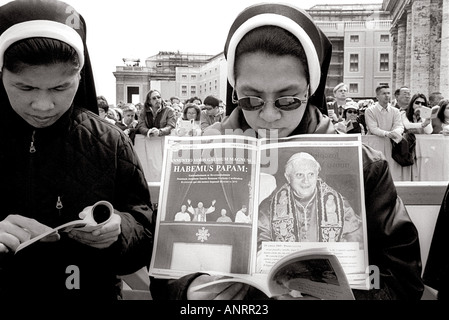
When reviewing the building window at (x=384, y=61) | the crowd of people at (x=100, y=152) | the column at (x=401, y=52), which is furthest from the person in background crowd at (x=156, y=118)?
the building window at (x=384, y=61)

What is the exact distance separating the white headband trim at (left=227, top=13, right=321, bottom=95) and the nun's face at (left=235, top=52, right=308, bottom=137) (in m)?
0.03

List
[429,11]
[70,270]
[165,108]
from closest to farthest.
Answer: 1. [70,270]
2. [165,108]
3. [429,11]

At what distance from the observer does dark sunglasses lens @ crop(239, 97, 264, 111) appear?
1.46 meters

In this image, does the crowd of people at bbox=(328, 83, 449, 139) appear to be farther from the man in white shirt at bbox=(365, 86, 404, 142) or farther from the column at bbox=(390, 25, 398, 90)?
the column at bbox=(390, 25, 398, 90)

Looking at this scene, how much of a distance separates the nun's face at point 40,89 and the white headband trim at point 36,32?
0.24ft

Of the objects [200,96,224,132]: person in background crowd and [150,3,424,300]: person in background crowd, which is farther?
[200,96,224,132]: person in background crowd

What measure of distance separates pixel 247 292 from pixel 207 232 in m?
0.20

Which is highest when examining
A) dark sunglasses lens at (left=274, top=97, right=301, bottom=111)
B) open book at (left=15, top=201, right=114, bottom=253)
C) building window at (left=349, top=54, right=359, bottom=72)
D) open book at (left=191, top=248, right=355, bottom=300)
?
building window at (left=349, top=54, right=359, bottom=72)

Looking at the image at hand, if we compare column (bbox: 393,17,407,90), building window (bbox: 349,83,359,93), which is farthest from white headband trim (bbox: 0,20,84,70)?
column (bbox: 393,17,407,90)

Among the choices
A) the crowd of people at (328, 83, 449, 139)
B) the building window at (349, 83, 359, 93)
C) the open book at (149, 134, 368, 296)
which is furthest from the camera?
the building window at (349, 83, 359, 93)

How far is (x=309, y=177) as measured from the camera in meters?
1.40

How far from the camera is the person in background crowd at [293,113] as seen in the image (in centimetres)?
137

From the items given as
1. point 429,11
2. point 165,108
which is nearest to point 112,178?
point 165,108

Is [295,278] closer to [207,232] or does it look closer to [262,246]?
[262,246]
